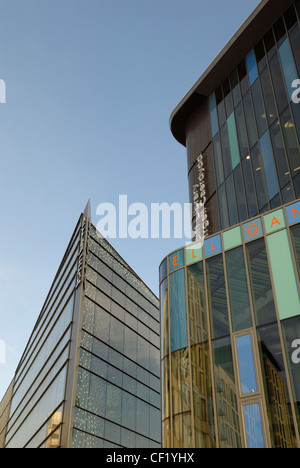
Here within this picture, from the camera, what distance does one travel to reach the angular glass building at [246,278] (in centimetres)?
1486

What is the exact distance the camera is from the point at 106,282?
33969 mm

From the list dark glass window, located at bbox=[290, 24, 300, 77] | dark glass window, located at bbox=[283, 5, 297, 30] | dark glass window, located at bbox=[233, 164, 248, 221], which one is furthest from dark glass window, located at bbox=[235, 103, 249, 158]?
dark glass window, located at bbox=[283, 5, 297, 30]

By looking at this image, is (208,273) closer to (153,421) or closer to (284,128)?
(284,128)

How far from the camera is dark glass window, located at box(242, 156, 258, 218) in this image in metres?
23.0

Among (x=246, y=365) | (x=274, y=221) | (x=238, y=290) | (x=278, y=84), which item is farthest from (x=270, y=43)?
(x=246, y=365)

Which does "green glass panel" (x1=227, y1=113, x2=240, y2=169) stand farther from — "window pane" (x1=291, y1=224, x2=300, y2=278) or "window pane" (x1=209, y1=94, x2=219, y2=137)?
"window pane" (x1=291, y1=224, x2=300, y2=278)

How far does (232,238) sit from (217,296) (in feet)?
8.45

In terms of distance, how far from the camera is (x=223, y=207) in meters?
25.6

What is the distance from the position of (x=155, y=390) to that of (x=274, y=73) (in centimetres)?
2423

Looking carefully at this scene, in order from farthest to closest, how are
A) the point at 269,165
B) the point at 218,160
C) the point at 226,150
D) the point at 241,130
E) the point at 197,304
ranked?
the point at 218,160 → the point at 226,150 → the point at 241,130 → the point at 269,165 → the point at 197,304

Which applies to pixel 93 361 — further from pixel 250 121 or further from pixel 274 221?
pixel 250 121

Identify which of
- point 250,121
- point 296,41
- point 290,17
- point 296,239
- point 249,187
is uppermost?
point 290,17

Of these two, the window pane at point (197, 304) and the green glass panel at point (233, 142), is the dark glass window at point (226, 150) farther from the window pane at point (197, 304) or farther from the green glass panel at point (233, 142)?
the window pane at point (197, 304)

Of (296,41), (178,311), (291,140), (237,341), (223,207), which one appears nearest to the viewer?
(237,341)
